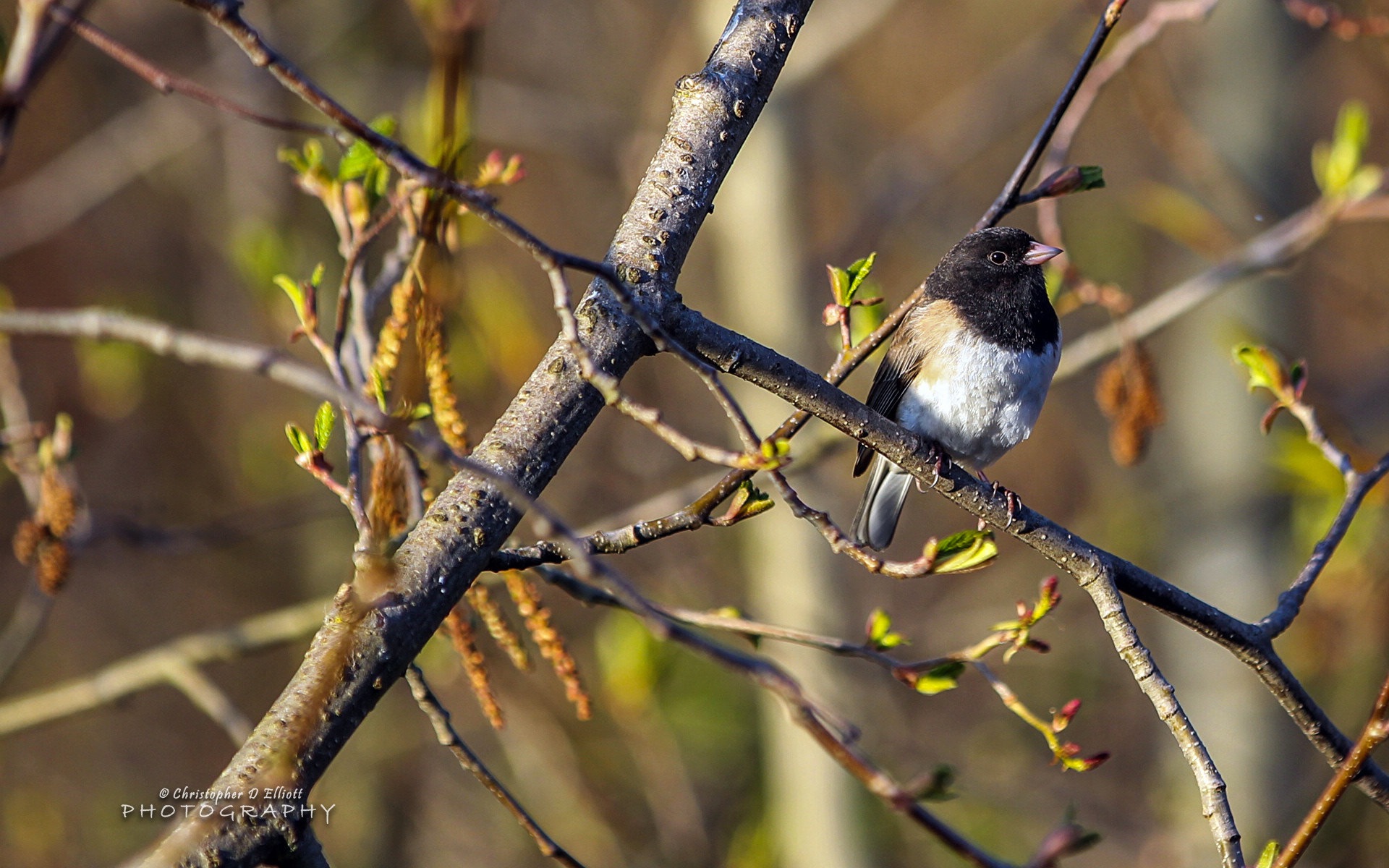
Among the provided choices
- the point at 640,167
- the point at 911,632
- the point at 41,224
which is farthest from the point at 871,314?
the point at 41,224

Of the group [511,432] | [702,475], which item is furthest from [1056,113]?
[702,475]

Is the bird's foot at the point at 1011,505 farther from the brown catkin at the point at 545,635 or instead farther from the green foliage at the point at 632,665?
the green foliage at the point at 632,665

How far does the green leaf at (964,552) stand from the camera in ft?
4.12

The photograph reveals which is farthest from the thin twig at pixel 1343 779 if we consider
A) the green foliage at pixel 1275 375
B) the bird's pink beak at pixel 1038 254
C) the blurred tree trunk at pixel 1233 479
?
the blurred tree trunk at pixel 1233 479

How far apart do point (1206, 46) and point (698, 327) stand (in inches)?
186

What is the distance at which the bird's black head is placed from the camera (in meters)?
2.48

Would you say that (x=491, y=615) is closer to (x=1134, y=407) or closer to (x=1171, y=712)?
(x=1171, y=712)

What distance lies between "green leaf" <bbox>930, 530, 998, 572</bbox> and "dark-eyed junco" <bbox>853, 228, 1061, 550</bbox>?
0.99 metres

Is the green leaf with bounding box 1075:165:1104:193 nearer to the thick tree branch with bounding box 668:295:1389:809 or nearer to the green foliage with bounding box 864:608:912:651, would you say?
the thick tree branch with bounding box 668:295:1389:809

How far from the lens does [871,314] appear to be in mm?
2086

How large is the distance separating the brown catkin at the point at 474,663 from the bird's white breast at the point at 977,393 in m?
1.33

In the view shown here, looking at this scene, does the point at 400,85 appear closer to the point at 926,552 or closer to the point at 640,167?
the point at 640,167

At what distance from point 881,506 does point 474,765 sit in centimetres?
171

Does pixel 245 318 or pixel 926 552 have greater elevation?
pixel 245 318
